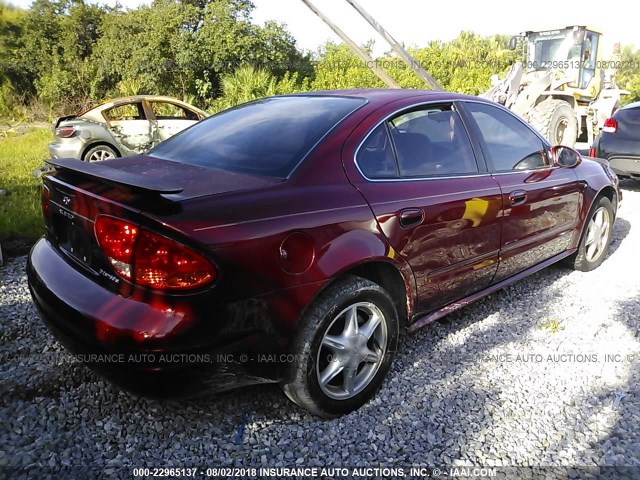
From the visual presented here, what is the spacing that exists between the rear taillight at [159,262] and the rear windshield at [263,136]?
635mm

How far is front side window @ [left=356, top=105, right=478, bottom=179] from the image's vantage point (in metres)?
2.68

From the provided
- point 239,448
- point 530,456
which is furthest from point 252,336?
point 530,456

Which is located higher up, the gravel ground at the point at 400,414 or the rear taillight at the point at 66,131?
the rear taillight at the point at 66,131

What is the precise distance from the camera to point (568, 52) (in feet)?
35.4

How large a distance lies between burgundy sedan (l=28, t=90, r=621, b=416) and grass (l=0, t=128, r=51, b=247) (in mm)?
2784

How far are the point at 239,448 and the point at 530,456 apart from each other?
1317 millimetres

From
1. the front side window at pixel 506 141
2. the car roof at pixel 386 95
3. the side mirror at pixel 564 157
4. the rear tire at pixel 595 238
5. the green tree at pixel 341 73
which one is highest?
Result: the green tree at pixel 341 73

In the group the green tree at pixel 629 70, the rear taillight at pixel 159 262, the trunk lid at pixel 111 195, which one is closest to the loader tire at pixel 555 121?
the trunk lid at pixel 111 195

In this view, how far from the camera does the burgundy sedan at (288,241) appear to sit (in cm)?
195

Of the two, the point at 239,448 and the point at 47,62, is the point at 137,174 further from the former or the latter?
the point at 47,62

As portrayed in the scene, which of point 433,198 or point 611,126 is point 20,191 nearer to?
point 433,198

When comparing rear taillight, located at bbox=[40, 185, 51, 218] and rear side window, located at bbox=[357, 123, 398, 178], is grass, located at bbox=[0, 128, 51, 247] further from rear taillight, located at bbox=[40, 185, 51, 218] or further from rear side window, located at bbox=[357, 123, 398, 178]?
rear side window, located at bbox=[357, 123, 398, 178]

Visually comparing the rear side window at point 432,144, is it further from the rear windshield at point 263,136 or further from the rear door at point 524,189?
the rear windshield at point 263,136

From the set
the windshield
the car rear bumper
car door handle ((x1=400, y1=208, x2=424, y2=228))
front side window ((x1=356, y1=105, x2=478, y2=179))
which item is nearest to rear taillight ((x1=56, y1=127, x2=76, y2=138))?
the car rear bumper
